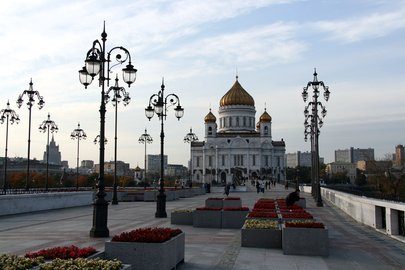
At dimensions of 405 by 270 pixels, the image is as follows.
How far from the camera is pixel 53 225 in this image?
61.7 ft

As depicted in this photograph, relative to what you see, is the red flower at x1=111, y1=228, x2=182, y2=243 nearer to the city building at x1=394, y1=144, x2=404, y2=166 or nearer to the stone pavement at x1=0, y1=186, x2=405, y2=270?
the stone pavement at x1=0, y1=186, x2=405, y2=270

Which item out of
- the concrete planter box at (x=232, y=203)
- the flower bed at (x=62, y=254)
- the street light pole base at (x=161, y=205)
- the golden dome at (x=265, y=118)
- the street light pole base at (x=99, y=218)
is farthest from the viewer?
the golden dome at (x=265, y=118)

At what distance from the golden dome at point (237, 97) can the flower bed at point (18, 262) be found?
11682 cm

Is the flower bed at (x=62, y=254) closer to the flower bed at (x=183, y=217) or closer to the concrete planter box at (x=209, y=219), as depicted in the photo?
the concrete planter box at (x=209, y=219)

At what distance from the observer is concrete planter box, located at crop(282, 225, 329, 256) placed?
12.4 metres

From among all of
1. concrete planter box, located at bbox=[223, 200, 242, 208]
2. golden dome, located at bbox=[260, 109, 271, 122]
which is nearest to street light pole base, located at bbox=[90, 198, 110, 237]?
concrete planter box, located at bbox=[223, 200, 242, 208]

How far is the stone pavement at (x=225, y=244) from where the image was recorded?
36.7 ft

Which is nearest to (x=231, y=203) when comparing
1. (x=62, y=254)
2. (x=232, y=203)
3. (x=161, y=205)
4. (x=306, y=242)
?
(x=232, y=203)

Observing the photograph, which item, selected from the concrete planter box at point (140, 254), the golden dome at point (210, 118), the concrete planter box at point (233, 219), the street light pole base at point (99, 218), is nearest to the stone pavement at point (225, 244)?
the street light pole base at point (99, 218)

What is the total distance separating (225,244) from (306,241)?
270 centimetres

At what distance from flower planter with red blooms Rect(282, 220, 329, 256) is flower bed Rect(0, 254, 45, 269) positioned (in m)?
7.18


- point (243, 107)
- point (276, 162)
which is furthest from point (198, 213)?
point (276, 162)

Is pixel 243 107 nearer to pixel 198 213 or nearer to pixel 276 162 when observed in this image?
pixel 276 162

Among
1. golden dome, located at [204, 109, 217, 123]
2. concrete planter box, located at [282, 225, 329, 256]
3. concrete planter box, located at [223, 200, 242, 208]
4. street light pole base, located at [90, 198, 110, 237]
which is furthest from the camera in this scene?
golden dome, located at [204, 109, 217, 123]
